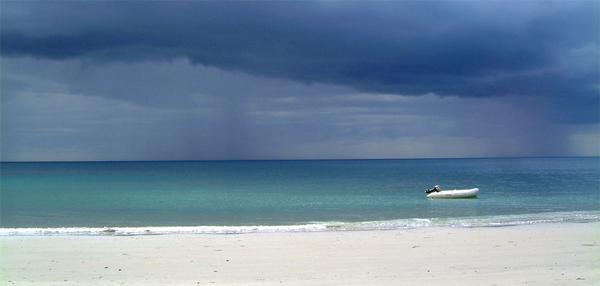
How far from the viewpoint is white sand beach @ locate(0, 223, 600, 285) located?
38.4 feet

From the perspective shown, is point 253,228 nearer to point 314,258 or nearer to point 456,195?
point 314,258

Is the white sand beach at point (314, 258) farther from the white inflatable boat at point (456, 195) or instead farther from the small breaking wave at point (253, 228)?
the white inflatable boat at point (456, 195)

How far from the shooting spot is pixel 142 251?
15.6 m

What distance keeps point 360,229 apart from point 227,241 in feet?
19.3

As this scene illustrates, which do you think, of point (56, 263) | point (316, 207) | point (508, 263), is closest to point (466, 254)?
point (508, 263)

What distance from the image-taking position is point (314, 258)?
14.1m

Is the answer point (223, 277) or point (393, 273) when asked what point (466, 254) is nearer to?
point (393, 273)

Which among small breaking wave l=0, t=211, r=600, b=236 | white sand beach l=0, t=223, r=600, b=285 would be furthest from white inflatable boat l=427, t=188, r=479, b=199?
white sand beach l=0, t=223, r=600, b=285

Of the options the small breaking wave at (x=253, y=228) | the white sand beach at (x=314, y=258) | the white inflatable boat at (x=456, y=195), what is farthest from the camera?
the white inflatable boat at (x=456, y=195)

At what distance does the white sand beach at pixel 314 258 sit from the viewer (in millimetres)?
11711

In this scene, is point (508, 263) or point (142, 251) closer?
point (508, 263)

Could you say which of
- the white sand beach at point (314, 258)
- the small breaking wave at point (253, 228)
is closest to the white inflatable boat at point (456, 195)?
Answer: the small breaking wave at point (253, 228)

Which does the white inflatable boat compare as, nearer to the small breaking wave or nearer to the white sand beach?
the small breaking wave

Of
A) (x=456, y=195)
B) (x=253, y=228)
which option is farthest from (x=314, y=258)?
(x=456, y=195)
